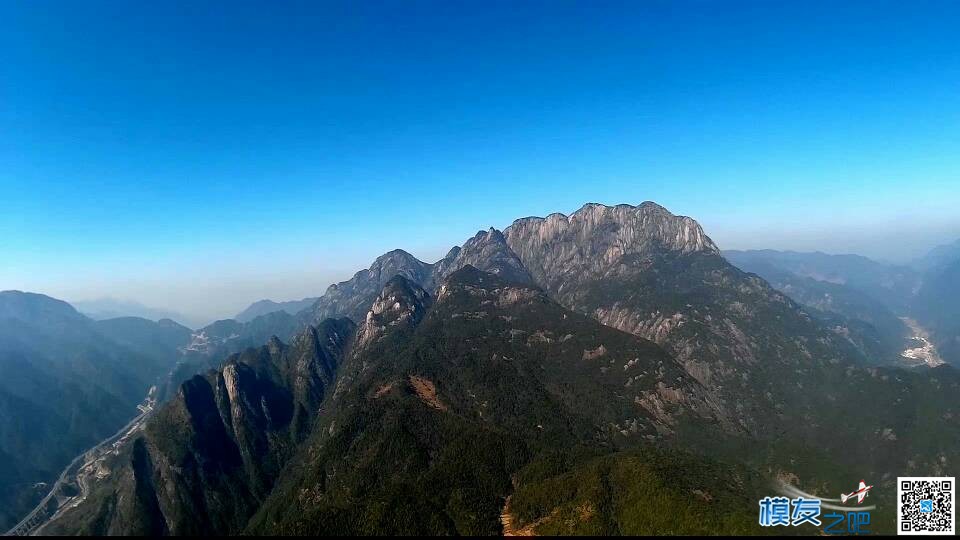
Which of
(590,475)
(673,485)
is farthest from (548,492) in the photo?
(673,485)

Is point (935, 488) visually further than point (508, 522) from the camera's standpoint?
No

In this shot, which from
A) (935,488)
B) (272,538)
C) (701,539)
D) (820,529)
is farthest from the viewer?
(272,538)

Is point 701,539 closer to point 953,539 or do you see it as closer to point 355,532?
point 953,539

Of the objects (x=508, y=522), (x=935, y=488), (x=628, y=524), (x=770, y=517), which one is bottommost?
(x=508, y=522)

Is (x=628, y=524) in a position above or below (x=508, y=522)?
above

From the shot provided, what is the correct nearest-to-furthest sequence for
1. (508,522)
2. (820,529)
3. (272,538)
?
(820,529)
(272,538)
(508,522)

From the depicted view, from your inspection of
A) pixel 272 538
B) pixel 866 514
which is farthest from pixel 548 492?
pixel 866 514
